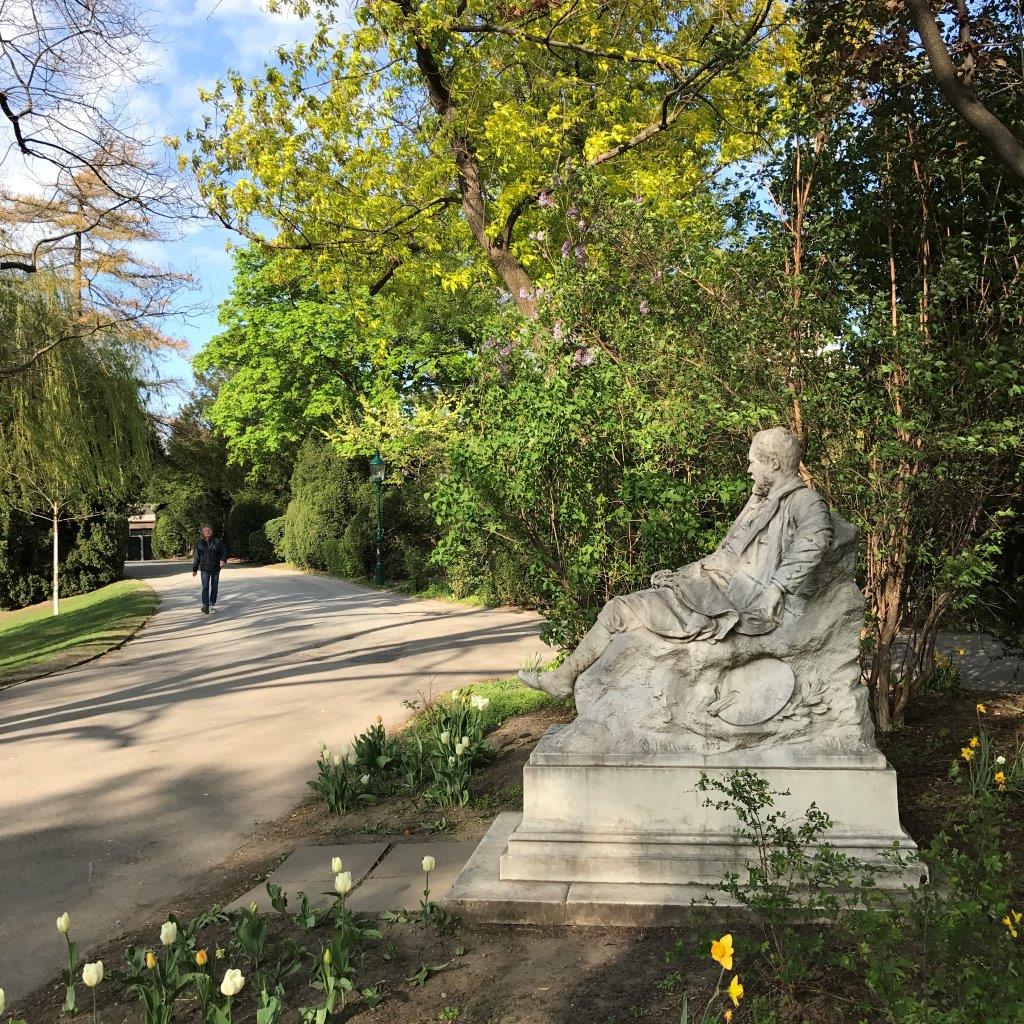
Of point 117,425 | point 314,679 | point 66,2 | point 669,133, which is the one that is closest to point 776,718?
point 314,679

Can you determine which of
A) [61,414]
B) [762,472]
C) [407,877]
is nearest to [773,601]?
[762,472]

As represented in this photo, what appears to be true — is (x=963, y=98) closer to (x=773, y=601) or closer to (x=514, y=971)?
(x=773, y=601)

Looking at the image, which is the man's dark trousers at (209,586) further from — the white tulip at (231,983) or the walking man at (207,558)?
the white tulip at (231,983)

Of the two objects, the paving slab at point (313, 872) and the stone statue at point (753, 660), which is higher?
Result: the stone statue at point (753, 660)

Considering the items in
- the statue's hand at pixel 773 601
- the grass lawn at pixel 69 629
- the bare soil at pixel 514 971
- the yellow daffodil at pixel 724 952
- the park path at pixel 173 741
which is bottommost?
the grass lawn at pixel 69 629

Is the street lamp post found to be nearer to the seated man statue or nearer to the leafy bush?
the leafy bush

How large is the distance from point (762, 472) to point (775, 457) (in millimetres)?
99

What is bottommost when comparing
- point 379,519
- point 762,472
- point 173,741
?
point 173,741

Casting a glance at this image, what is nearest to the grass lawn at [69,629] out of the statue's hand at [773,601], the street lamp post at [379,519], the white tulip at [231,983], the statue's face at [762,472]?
the street lamp post at [379,519]

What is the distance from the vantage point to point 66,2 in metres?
8.20

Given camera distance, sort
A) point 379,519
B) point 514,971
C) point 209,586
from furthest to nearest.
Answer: point 379,519, point 209,586, point 514,971

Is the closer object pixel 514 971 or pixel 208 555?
pixel 514 971

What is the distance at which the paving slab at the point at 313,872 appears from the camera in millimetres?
4340

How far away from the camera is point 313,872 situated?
187 inches
